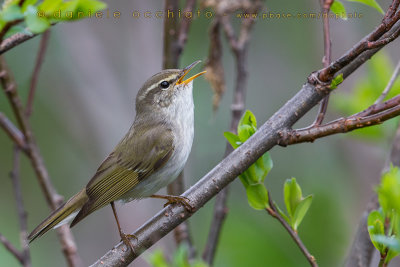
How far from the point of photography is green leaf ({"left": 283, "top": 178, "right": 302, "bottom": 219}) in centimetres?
229

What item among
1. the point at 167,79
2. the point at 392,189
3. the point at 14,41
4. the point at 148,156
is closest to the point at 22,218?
the point at 148,156

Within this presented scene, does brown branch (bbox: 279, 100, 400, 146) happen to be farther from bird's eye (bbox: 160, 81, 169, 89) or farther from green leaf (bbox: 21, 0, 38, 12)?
bird's eye (bbox: 160, 81, 169, 89)

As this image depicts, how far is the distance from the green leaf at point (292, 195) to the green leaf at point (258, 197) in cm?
9

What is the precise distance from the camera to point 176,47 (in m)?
3.50

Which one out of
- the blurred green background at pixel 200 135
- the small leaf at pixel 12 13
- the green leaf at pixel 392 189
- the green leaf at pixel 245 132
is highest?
→ the small leaf at pixel 12 13

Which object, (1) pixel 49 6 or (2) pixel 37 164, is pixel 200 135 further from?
(1) pixel 49 6

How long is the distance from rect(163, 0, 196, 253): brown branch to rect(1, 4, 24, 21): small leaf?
4.88 ft

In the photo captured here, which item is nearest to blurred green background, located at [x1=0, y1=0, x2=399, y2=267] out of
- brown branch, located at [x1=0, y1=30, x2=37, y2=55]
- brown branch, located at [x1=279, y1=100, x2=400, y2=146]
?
brown branch, located at [x1=279, y1=100, x2=400, y2=146]

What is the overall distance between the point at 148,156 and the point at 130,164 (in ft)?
0.41

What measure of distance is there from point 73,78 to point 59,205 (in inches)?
94.0

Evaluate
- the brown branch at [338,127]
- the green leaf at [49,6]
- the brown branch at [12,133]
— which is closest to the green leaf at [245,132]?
the brown branch at [338,127]

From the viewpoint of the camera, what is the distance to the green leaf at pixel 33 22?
1.98 m

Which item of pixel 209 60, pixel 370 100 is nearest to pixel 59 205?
pixel 209 60

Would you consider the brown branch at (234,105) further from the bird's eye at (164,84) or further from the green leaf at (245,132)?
the green leaf at (245,132)
